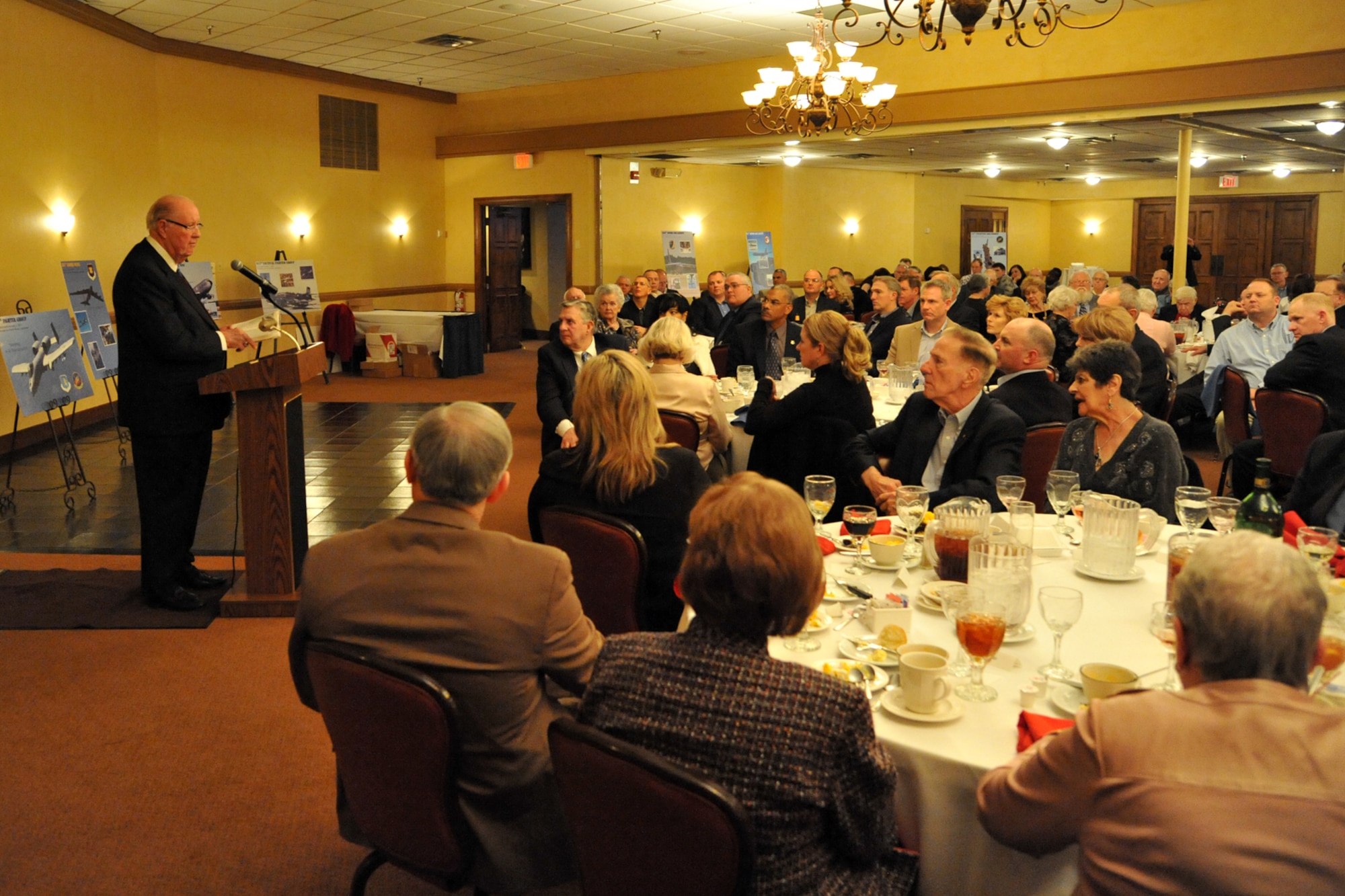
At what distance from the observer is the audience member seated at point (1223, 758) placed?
1.23 m

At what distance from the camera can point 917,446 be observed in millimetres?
3941

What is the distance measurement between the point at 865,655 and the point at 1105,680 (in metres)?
0.47

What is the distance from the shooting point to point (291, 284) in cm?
1307

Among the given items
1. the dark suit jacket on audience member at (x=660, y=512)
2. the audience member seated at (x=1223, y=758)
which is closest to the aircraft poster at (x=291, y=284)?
the dark suit jacket on audience member at (x=660, y=512)

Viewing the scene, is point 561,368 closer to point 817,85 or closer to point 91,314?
point 817,85

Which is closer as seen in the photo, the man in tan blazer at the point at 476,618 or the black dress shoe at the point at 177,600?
the man in tan blazer at the point at 476,618

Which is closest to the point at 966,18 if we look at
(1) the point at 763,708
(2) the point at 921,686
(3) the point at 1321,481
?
(3) the point at 1321,481

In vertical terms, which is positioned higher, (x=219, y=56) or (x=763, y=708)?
(x=219, y=56)

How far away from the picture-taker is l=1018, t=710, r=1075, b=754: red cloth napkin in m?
→ 1.77

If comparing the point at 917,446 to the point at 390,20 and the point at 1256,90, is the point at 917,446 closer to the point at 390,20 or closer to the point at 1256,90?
the point at 1256,90

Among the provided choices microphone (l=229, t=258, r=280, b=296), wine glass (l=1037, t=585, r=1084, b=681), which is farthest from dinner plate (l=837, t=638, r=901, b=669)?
microphone (l=229, t=258, r=280, b=296)

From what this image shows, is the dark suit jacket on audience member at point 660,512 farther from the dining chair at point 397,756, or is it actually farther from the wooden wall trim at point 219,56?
the wooden wall trim at point 219,56

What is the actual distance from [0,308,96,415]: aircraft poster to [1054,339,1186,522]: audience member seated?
21.3 ft

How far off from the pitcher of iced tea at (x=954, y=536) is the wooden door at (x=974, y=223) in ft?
68.1
